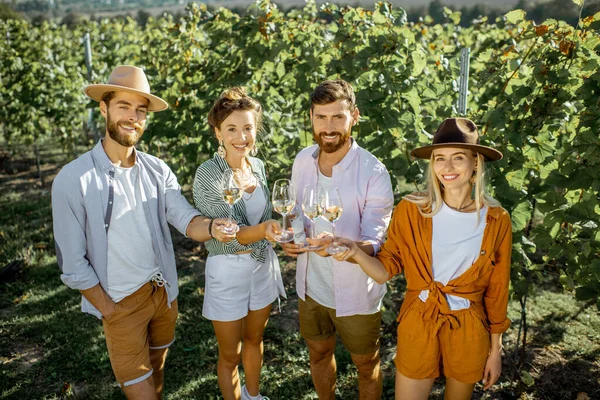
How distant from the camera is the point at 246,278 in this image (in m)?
2.78

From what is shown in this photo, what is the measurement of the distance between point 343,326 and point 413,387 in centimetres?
50

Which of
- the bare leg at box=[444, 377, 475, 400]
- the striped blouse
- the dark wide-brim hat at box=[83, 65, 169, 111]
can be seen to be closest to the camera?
the bare leg at box=[444, 377, 475, 400]

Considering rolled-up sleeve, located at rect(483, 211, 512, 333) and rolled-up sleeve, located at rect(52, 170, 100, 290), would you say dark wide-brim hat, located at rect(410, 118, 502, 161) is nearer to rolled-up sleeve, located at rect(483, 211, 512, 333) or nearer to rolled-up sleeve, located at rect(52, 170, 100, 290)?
rolled-up sleeve, located at rect(483, 211, 512, 333)

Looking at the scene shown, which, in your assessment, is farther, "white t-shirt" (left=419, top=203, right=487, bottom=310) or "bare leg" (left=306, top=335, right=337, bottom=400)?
"bare leg" (left=306, top=335, right=337, bottom=400)

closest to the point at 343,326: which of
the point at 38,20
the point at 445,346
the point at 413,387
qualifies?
the point at 413,387

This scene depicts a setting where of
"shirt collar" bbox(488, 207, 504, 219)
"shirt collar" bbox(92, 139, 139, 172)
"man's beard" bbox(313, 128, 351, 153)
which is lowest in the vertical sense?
"shirt collar" bbox(488, 207, 504, 219)

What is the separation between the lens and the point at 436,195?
234cm

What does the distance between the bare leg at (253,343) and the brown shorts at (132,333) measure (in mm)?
522

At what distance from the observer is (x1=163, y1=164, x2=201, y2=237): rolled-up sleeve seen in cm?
275

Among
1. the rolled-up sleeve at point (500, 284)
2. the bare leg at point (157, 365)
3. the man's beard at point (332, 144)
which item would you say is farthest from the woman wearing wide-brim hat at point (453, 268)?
the bare leg at point (157, 365)

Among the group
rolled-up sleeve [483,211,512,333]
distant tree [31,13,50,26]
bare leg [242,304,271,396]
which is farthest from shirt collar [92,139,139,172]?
distant tree [31,13,50,26]

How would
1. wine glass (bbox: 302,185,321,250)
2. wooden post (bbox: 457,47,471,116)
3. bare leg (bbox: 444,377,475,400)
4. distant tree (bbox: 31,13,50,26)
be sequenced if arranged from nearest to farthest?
wine glass (bbox: 302,185,321,250) < bare leg (bbox: 444,377,475,400) < wooden post (bbox: 457,47,471,116) < distant tree (bbox: 31,13,50,26)

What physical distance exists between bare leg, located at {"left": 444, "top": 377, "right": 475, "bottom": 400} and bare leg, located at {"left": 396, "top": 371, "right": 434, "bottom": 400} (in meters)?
0.09

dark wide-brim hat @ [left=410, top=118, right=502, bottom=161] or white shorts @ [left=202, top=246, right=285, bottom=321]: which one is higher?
dark wide-brim hat @ [left=410, top=118, right=502, bottom=161]
